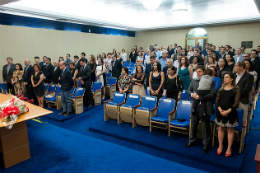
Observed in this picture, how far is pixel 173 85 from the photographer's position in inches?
172

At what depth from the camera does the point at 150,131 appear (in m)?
4.32

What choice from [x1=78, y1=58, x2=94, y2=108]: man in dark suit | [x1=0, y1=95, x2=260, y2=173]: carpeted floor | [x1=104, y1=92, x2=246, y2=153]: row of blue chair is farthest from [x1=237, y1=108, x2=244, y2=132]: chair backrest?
[x1=78, y1=58, x2=94, y2=108]: man in dark suit

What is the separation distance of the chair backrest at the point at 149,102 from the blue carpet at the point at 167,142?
0.55m

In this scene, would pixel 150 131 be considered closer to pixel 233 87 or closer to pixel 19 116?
pixel 233 87

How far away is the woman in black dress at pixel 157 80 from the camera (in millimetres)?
4684

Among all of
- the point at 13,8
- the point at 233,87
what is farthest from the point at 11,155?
the point at 13,8

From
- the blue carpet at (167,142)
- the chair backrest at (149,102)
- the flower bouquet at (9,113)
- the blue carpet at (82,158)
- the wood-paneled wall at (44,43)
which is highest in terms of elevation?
the wood-paneled wall at (44,43)

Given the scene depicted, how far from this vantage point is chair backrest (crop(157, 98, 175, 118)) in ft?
14.1

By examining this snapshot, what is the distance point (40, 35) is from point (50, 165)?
837 centimetres

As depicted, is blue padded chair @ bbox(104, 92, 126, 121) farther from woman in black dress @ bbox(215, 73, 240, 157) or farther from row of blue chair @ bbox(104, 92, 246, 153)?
woman in black dress @ bbox(215, 73, 240, 157)

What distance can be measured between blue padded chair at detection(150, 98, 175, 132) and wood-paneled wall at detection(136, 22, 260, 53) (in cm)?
996

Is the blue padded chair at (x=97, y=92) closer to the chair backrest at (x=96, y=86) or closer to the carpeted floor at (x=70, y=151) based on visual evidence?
the chair backrest at (x=96, y=86)

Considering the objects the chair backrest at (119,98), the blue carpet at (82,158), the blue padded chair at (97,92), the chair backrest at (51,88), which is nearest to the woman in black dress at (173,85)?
the chair backrest at (119,98)

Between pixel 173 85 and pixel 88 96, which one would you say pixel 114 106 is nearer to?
pixel 173 85
